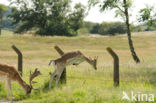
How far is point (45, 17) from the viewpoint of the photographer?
77.4 meters

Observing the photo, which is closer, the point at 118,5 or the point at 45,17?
the point at 118,5

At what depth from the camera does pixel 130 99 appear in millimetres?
8375

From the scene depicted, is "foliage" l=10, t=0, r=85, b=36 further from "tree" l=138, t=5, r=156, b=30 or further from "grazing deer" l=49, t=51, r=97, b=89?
"grazing deer" l=49, t=51, r=97, b=89

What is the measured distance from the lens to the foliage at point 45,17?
249ft

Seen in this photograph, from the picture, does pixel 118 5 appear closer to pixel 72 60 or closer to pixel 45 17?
pixel 72 60

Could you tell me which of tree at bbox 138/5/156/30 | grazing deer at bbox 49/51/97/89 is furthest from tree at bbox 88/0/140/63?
grazing deer at bbox 49/51/97/89

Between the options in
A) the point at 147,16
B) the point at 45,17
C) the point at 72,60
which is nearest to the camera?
the point at 72,60

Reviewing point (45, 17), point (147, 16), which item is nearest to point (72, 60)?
point (147, 16)

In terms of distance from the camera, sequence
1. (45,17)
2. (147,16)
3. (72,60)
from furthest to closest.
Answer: (45,17) → (147,16) → (72,60)

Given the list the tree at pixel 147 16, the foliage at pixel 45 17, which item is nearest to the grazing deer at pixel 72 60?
the tree at pixel 147 16

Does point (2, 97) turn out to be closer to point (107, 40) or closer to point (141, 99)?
point (141, 99)

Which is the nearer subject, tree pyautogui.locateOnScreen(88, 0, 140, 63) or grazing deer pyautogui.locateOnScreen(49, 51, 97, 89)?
grazing deer pyautogui.locateOnScreen(49, 51, 97, 89)

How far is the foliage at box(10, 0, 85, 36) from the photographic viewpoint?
75.8 metres

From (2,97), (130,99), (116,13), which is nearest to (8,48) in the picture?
(116,13)
